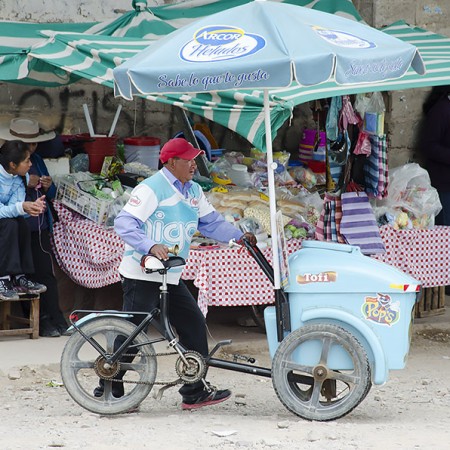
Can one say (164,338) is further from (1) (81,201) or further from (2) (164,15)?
(2) (164,15)

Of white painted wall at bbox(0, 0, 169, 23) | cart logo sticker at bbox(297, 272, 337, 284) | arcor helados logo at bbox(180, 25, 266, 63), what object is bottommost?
cart logo sticker at bbox(297, 272, 337, 284)

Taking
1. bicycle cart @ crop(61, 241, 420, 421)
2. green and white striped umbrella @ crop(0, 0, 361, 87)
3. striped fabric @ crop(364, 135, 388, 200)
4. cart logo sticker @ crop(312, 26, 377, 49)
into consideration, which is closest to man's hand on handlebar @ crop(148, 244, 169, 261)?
bicycle cart @ crop(61, 241, 420, 421)

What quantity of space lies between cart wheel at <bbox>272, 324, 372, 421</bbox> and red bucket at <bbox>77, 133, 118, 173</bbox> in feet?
12.2

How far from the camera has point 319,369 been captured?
618 cm

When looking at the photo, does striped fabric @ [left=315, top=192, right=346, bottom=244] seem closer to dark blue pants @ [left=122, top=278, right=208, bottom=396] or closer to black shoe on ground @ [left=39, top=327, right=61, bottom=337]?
black shoe on ground @ [left=39, top=327, right=61, bottom=337]

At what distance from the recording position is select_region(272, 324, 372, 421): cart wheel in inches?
240

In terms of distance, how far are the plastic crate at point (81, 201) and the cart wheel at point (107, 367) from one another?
8.33 feet

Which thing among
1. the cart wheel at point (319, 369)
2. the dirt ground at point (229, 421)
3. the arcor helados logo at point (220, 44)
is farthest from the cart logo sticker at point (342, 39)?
the dirt ground at point (229, 421)

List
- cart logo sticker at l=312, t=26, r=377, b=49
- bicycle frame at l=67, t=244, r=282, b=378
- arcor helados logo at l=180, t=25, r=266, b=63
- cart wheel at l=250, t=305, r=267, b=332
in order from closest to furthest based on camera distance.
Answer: arcor helados logo at l=180, t=25, r=266, b=63, cart logo sticker at l=312, t=26, r=377, b=49, bicycle frame at l=67, t=244, r=282, b=378, cart wheel at l=250, t=305, r=267, b=332

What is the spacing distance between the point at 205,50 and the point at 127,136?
4258 mm

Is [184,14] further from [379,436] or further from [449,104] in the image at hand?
[379,436]

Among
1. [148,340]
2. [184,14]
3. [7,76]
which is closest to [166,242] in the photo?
[148,340]

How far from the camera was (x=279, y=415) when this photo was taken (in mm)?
6566

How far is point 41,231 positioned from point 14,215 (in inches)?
17.8
